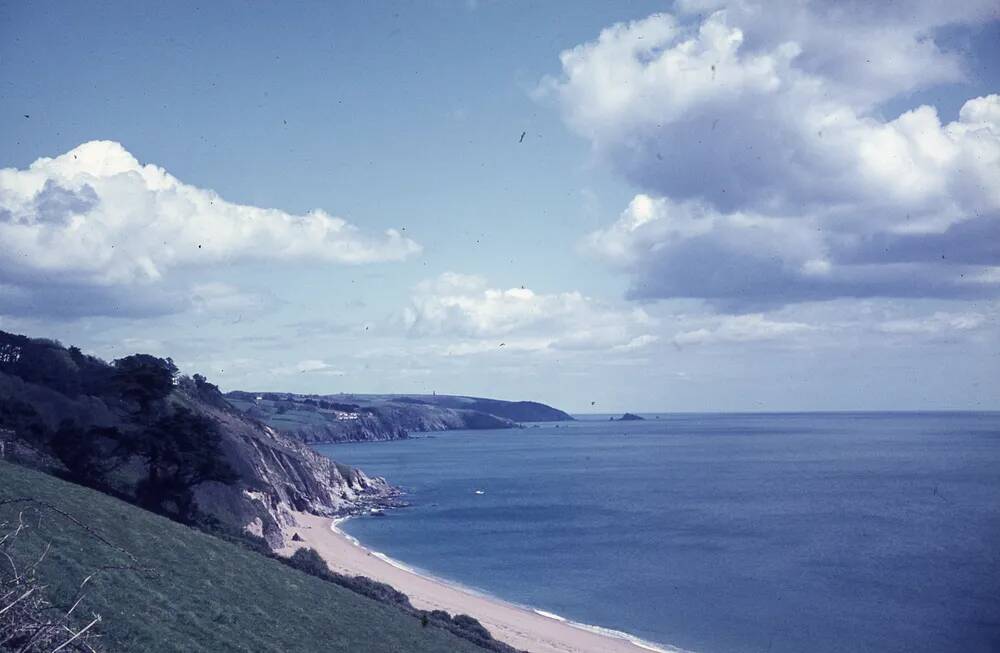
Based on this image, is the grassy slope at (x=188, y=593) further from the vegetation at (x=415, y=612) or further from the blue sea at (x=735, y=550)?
the blue sea at (x=735, y=550)

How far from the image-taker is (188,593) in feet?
61.6

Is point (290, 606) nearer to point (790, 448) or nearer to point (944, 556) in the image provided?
point (944, 556)

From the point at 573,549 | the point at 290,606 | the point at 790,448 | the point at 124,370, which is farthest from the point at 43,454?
the point at 790,448

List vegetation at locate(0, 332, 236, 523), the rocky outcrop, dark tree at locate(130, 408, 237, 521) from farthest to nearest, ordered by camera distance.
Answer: the rocky outcrop
dark tree at locate(130, 408, 237, 521)
vegetation at locate(0, 332, 236, 523)

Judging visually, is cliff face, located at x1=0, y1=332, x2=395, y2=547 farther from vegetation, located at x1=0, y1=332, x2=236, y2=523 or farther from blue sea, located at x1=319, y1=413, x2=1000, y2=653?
blue sea, located at x1=319, y1=413, x2=1000, y2=653

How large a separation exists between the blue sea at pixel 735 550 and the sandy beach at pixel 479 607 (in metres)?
2.36

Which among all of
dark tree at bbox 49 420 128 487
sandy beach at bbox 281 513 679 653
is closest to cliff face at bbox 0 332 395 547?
dark tree at bbox 49 420 128 487

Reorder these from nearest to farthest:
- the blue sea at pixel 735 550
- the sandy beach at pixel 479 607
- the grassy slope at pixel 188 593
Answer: the grassy slope at pixel 188 593 → the sandy beach at pixel 479 607 → the blue sea at pixel 735 550

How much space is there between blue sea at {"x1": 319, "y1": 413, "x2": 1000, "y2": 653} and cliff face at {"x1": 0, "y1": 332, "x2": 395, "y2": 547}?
10.2 metres

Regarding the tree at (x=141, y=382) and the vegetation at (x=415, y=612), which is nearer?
the vegetation at (x=415, y=612)

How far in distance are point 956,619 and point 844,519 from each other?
36.6 metres

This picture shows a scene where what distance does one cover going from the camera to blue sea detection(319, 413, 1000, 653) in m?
44.0

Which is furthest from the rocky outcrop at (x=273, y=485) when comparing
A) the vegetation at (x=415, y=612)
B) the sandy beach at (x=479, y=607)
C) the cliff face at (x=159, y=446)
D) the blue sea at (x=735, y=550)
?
the vegetation at (x=415, y=612)

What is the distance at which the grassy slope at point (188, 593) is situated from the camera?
1513 cm
